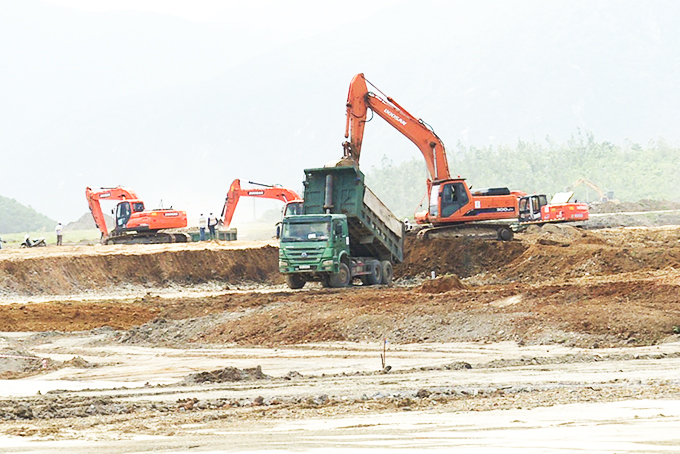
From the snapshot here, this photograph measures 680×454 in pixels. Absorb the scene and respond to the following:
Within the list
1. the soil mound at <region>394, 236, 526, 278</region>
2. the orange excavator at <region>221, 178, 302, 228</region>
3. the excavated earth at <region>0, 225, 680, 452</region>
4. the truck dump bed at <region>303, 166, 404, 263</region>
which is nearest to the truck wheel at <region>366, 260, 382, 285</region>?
the truck dump bed at <region>303, 166, 404, 263</region>

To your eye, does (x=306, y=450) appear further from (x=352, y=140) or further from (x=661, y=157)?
(x=661, y=157)

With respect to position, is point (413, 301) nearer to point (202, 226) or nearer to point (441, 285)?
point (441, 285)

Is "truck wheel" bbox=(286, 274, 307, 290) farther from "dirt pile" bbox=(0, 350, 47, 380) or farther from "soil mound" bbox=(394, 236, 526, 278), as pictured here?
"dirt pile" bbox=(0, 350, 47, 380)

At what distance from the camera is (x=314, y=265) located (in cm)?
3086

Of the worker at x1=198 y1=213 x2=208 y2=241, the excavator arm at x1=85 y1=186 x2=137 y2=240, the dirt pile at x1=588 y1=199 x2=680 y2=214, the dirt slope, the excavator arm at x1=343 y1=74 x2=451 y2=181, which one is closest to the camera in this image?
the dirt slope

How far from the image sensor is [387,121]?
39.2 meters

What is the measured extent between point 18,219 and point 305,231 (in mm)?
130499

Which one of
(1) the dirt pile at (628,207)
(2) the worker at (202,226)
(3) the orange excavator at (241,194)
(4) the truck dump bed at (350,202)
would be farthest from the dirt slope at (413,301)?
(1) the dirt pile at (628,207)

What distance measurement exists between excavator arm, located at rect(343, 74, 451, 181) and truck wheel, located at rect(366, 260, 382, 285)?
3.71 m

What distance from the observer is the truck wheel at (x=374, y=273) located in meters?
33.5

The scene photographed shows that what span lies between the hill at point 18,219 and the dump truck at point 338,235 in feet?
411

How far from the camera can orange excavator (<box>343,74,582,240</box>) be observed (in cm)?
3888

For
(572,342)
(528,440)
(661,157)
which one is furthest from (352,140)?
(661,157)

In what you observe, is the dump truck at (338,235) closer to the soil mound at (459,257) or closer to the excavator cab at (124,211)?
the soil mound at (459,257)
